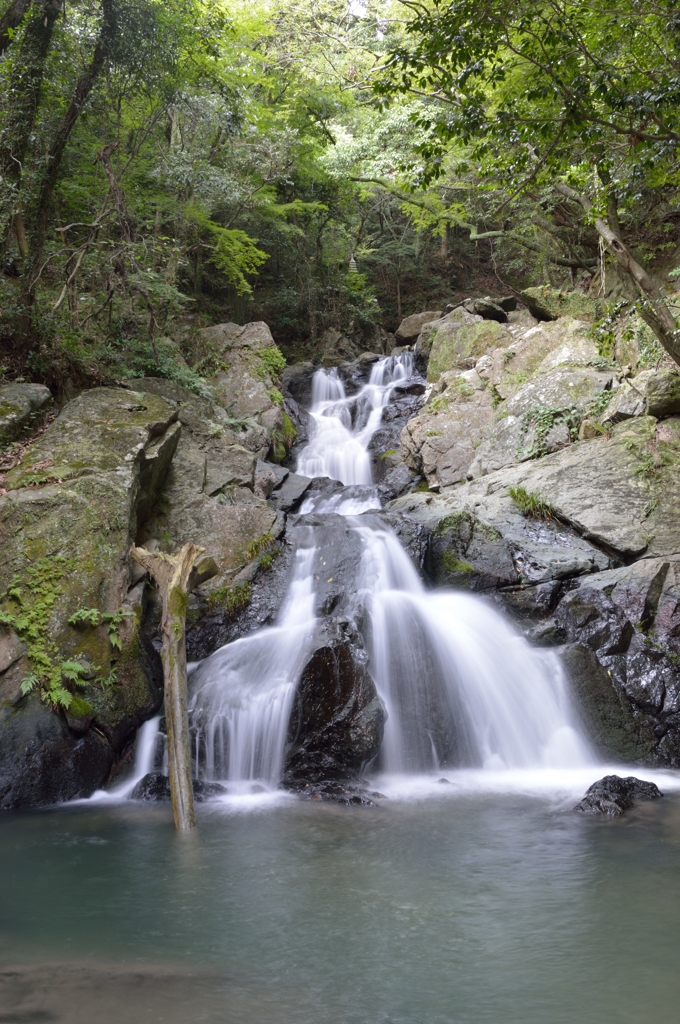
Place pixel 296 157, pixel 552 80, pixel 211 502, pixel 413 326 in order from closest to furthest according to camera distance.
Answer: pixel 552 80
pixel 211 502
pixel 296 157
pixel 413 326

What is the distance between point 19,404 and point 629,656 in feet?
30.5

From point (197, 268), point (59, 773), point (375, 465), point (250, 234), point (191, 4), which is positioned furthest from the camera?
point (250, 234)

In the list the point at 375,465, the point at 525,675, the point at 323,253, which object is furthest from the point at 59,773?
the point at 323,253

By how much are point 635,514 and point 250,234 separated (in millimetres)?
16258

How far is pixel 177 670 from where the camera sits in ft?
21.4

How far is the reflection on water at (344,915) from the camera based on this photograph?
138 inches

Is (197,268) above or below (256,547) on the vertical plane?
above

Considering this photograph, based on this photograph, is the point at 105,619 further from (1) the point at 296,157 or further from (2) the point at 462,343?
(1) the point at 296,157

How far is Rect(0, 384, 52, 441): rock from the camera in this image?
31.5 feet

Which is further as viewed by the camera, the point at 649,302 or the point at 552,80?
the point at 649,302

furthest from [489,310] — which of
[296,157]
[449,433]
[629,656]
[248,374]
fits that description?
[629,656]

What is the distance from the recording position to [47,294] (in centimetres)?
1296

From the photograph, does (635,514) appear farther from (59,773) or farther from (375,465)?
(59,773)

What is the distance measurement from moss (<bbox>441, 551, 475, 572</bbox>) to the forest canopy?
14.1 feet
